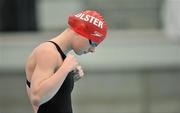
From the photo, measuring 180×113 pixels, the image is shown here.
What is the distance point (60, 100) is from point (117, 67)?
5.76m

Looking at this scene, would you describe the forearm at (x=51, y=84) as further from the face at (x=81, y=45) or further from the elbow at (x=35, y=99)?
the face at (x=81, y=45)

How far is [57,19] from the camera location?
9.95 m

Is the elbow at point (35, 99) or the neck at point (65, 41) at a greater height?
the neck at point (65, 41)

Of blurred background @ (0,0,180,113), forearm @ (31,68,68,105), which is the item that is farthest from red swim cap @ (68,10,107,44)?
blurred background @ (0,0,180,113)

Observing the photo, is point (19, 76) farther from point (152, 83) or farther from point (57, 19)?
point (152, 83)

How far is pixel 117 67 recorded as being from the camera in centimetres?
948

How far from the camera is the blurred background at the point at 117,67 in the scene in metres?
9.38

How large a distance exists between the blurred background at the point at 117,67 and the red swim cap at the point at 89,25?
17.8 ft

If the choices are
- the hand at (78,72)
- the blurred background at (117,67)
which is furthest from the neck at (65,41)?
the blurred background at (117,67)

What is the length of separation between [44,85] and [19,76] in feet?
19.4

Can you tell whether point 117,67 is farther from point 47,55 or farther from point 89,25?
point 47,55

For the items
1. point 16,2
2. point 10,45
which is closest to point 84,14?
point 10,45

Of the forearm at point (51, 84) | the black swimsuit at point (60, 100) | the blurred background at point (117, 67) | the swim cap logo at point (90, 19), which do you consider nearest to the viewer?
the forearm at point (51, 84)

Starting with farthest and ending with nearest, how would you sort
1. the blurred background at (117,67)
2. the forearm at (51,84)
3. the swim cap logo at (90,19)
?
the blurred background at (117,67)
the swim cap logo at (90,19)
the forearm at (51,84)
